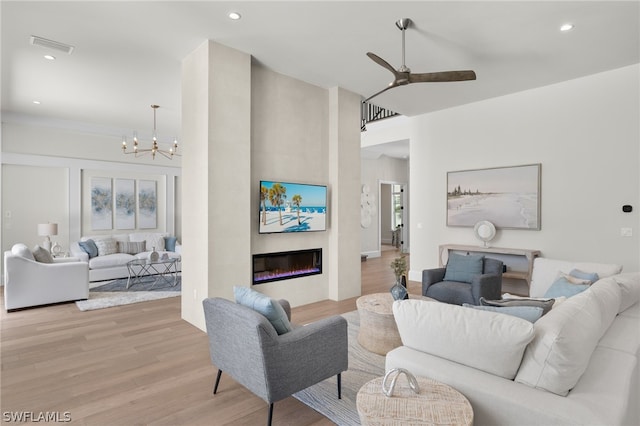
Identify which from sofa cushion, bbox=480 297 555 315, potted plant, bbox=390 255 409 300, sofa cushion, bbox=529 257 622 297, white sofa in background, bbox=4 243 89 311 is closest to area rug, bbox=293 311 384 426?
potted plant, bbox=390 255 409 300

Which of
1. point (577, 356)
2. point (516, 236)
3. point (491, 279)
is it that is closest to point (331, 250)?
point (491, 279)

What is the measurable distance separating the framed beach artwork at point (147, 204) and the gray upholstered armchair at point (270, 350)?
245 inches

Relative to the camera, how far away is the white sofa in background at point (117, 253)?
6.40 metres

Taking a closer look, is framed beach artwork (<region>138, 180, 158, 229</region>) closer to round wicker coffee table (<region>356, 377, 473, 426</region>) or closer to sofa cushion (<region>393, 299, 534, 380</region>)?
sofa cushion (<region>393, 299, 534, 380</region>)

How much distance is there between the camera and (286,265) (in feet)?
15.8

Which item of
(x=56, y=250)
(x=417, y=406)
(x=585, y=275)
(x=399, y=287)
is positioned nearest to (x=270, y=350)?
(x=417, y=406)

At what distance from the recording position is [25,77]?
4.69m

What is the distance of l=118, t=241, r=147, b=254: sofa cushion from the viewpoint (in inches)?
280

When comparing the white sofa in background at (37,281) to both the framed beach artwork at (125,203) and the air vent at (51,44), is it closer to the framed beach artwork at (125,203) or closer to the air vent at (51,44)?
the framed beach artwork at (125,203)

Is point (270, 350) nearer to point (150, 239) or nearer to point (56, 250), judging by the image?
point (56, 250)

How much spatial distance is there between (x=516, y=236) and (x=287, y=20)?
175 inches

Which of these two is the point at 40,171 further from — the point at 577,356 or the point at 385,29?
the point at 577,356

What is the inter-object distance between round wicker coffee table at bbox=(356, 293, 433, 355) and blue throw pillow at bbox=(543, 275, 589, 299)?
1269mm

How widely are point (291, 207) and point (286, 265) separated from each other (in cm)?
80
